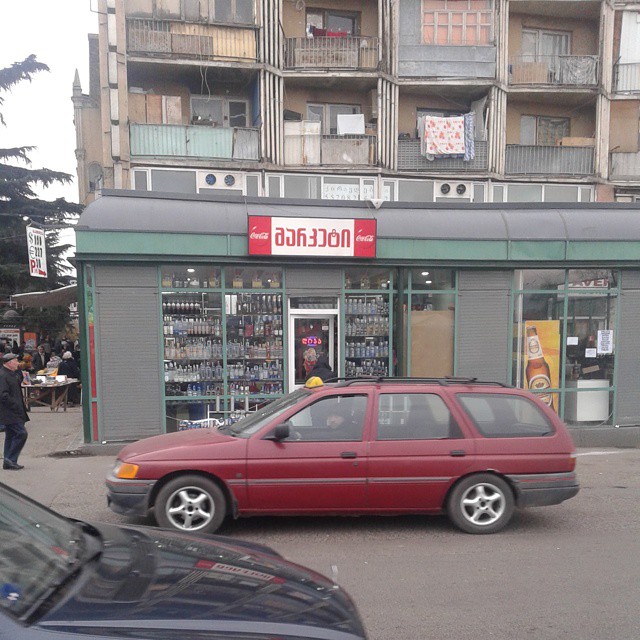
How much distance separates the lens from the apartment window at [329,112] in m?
19.3

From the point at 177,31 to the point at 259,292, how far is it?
39.3ft

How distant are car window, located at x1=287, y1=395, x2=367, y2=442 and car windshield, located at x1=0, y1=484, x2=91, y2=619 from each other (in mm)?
2699

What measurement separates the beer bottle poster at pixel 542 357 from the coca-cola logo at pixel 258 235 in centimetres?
531

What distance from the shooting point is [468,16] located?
18.5 meters

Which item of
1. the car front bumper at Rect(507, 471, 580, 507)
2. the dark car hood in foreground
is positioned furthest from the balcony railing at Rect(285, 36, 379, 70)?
the dark car hood in foreground

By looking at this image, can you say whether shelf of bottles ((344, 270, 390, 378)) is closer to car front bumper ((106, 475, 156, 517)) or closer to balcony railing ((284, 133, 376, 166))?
car front bumper ((106, 475, 156, 517))

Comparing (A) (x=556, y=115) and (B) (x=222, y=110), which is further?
(A) (x=556, y=115)

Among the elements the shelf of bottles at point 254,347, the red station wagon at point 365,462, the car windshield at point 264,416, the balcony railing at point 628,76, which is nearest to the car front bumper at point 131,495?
the red station wagon at point 365,462

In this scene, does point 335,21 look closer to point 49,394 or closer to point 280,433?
point 49,394

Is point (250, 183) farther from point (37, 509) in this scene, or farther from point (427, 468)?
point (37, 509)

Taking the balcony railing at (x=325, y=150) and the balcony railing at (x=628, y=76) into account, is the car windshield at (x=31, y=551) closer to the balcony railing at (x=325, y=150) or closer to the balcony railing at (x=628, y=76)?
the balcony railing at (x=325, y=150)

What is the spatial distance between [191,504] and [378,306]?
6.06m

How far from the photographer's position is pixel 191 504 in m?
5.22

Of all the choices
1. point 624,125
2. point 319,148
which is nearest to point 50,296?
point 319,148
